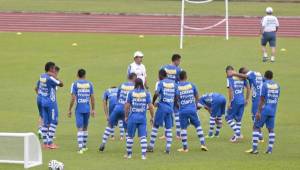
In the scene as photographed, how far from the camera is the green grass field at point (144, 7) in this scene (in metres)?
59.2

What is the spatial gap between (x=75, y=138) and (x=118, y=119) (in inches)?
103

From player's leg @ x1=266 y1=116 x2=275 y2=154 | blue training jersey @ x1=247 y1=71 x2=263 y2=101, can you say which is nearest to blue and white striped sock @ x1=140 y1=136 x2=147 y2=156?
player's leg @ x1=266 y1=116 x2=275 y2=154

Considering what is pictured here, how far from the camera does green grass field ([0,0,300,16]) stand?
5919cm

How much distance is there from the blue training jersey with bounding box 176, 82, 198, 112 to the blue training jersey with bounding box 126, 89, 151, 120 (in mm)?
1408

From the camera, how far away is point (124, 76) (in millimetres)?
35344

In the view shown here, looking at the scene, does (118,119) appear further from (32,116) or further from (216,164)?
(32,116)

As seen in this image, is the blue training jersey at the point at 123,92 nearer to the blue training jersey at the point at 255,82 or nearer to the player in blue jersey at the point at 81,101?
the player in blue jersey at the point at 81,101

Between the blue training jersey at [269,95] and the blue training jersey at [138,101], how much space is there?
3.12 m

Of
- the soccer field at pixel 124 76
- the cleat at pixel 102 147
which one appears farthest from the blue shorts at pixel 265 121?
the cleat at pixel 102 147

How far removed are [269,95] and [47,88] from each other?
597 cm

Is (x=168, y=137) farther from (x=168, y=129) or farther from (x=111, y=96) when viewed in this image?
(x=111, y=96)

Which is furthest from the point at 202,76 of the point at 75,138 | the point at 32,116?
the point at 75,138

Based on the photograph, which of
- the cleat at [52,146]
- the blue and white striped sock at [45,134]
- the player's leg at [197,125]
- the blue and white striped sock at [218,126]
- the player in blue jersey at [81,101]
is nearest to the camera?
the player in blue jersey at [81,101]

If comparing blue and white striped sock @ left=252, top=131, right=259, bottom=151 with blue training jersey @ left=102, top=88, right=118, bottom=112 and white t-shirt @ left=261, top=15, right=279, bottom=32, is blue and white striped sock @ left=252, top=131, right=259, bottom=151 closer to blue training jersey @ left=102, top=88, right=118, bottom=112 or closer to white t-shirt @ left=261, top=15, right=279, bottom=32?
blue training jersey @ left=102, top=88, right=118, bottom=112
